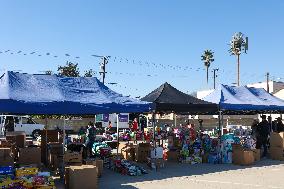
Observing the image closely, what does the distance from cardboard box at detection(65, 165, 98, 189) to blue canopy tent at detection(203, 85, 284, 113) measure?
22.3ft

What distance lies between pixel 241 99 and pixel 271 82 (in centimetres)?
4955

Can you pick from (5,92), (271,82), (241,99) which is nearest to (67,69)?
(271,82)

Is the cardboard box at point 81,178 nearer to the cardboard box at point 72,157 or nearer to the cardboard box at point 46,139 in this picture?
the cardboard box at point 72,157

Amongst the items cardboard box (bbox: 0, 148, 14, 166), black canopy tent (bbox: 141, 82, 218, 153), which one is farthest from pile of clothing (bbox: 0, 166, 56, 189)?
black canopy tent (bbox: 141, 82, 218, 153)

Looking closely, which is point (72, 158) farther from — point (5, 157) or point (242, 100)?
point (242, 100)

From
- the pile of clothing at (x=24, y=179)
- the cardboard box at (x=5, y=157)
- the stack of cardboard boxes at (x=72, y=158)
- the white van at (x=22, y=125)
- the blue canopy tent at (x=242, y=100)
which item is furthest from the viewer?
the white van at (x=22, y=125)

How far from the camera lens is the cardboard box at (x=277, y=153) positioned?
1482cm

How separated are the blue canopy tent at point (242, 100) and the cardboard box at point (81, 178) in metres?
6.80

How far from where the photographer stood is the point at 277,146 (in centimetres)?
1496

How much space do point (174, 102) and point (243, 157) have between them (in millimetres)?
3146

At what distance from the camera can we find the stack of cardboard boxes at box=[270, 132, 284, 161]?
14.8 m

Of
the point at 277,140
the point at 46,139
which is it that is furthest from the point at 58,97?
the point at 277,140

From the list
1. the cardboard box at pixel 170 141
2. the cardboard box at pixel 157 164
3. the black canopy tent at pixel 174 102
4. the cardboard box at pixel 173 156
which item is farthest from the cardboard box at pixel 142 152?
the black canopy tent at pixel 174 102

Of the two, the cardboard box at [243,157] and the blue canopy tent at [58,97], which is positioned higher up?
the blue canopy tent at [58,97]
